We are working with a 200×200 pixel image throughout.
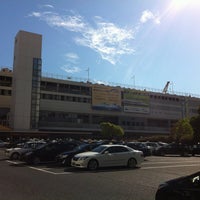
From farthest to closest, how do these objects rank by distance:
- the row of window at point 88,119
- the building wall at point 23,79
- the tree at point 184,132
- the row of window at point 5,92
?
the row of window at point 88,119
the row of window at point 5,92
the building wall at point 23,79
the tree at point 184,132

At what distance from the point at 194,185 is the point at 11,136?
230ft

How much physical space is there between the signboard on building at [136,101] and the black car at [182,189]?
9524 cm

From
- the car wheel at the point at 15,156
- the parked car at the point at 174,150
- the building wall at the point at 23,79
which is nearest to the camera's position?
the car wheel at the point at 15,156

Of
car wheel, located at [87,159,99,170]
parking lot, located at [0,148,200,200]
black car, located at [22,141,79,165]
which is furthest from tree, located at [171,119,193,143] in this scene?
parking lot, located at [0,148,200,200]

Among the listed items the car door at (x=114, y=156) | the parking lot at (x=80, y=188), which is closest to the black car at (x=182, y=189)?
the parking lot at (x=80, y=188)

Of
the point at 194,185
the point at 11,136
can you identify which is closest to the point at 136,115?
the point at 11,136

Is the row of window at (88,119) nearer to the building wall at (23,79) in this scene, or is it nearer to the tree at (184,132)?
the building wall at (23,79)

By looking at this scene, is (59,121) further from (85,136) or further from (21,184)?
(21,184)

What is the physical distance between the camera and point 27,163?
23719 millimetres

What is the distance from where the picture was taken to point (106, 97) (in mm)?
99062

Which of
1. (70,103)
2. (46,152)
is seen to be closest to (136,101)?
(70,103)

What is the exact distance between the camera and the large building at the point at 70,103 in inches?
3152

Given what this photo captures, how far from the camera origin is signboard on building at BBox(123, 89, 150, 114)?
339ft

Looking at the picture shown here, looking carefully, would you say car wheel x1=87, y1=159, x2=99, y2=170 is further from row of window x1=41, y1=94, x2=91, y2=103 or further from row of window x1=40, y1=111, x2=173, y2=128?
row of window x1=41, y1=94, x2=91, y2=103
